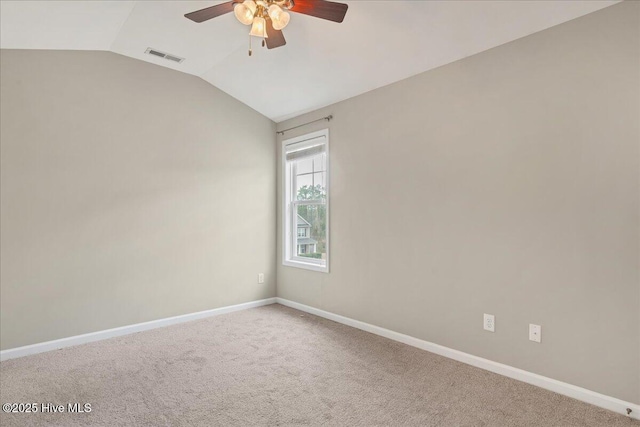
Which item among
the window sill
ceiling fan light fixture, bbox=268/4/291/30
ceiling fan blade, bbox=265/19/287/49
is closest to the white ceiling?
ceiling fan blade, bbox=265/19/287/49

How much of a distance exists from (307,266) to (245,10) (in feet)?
9.47

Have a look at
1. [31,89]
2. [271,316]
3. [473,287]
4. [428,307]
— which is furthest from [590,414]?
[31,89]

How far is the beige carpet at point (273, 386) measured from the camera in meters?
2.05

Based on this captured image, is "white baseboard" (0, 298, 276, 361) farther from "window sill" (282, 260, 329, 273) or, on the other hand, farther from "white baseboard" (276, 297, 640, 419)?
"white baseboard" (276, 297, 640, 419)

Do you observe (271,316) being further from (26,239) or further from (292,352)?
(26,239)

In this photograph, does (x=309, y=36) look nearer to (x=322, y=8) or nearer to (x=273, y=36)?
(x=273, y=36)

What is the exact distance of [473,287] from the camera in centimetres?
274

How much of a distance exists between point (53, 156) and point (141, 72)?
120 cm

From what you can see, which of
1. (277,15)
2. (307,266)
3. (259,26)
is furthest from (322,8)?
(307,266)

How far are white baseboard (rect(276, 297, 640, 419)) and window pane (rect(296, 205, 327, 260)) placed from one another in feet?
3.05

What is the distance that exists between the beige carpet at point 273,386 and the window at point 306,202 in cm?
120

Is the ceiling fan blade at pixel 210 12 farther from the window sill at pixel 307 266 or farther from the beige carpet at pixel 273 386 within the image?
the window sill at pixel 307 266

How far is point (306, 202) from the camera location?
4.40 meters

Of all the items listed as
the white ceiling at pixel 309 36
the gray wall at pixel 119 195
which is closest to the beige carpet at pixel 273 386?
the gray wall at pixel 119 195
